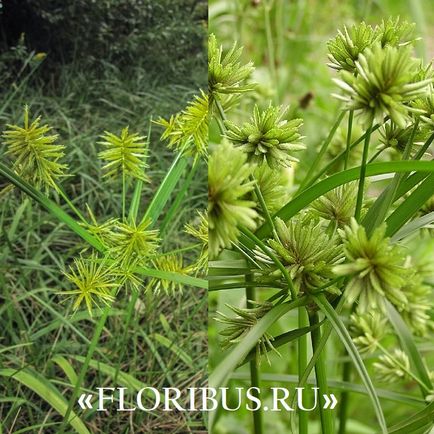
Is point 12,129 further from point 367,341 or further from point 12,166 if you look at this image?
point 367,341

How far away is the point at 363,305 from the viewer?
0.30m

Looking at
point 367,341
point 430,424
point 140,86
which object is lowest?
point 430,424

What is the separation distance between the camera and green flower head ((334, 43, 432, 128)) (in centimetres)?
31

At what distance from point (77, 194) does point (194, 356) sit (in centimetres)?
13

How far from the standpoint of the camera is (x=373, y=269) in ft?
0.99

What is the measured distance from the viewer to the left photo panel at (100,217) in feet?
1.57

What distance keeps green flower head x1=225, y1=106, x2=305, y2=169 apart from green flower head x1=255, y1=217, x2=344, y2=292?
30 mm

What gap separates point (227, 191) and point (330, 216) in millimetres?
119

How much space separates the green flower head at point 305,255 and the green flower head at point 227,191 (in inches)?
2.3

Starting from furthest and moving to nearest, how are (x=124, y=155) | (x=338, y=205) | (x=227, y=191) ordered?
(x=124, y=155) < (x=338, y=205) < (x=227, y=191)

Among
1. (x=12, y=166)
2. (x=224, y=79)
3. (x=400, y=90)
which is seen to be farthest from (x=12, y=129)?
(x=400, y=90)

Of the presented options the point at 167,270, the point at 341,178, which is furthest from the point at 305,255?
the point at 167,270

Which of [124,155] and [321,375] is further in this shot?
[124,155]

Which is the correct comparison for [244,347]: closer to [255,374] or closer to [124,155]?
[255,374]
